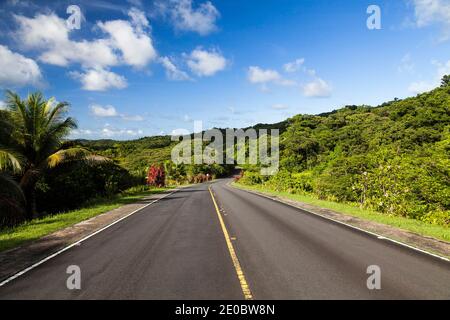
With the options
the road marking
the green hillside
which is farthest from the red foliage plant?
the road marking

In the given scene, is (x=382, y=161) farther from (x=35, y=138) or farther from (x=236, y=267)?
(x=35, y=138)

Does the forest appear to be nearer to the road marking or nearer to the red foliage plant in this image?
the red foliage plant

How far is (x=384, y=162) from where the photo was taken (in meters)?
20.6

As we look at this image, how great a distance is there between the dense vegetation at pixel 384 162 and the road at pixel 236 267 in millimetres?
7576

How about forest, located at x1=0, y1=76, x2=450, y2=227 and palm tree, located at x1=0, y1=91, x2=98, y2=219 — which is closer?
forest, located at x1=0, y1=76, x2=450, y2=227

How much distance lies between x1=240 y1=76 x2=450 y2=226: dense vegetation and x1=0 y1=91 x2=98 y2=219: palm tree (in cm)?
1815

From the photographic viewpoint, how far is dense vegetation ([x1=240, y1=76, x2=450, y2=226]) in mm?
17000

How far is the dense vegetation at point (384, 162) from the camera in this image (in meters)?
17.0

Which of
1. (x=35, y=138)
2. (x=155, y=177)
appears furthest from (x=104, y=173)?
(x=155, y=177)

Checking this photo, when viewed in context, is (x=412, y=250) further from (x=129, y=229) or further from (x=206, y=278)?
(x=129, y=229)

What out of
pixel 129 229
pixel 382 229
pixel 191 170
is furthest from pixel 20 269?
pixel 191 170

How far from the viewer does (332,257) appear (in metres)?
8.22
